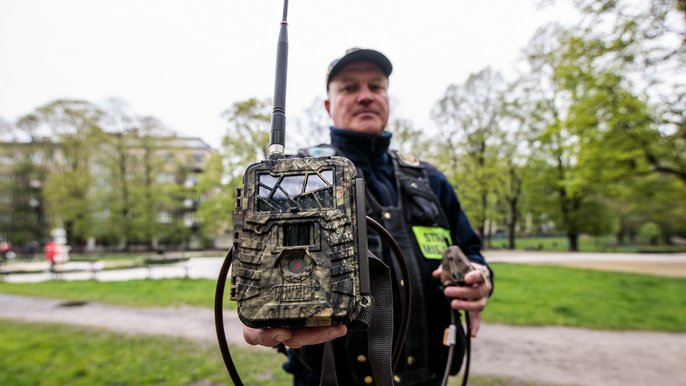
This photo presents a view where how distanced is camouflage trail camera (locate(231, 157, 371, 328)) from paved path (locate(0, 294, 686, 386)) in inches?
215

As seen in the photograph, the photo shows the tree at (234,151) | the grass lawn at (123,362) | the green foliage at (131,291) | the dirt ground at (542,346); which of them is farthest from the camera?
the tree at (234,151)

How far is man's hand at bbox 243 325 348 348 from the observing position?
98 cm

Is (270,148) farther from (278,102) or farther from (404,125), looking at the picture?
(404,125)

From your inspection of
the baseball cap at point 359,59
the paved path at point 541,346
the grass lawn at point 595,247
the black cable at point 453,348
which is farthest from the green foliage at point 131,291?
the grass lawn at point 595,247

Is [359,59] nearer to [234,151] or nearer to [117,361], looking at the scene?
[117,361]

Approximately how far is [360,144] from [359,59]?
1.61 ft

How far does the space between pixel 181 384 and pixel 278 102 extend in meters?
5.03

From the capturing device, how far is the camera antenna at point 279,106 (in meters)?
1.24

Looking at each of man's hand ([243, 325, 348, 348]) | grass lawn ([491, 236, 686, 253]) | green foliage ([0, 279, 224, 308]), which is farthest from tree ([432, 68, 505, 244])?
man's hand ([243, 325, 348, 348])

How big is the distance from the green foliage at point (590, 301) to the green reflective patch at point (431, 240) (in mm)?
7447

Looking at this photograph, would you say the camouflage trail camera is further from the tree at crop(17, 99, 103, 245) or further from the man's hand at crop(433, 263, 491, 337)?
the tree at crop(17, 99, 103, 245)

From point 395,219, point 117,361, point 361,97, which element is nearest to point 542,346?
point 395,219

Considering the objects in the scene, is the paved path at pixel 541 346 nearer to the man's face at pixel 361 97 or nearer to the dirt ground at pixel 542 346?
the dirt ground at pixel 542 346

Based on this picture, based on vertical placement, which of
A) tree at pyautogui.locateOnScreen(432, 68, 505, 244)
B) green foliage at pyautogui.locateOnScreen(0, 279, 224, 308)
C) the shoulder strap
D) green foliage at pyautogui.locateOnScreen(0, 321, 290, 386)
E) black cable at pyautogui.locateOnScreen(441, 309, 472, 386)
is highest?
tree at pyautogui.locateOnScreen(432, 68, 505, 244)
